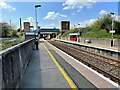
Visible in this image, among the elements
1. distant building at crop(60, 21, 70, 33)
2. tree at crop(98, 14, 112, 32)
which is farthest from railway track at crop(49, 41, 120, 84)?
distant building at crop(60, 21, 70, 33)

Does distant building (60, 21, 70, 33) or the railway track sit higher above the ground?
distant building (60, 21, 70, 33)

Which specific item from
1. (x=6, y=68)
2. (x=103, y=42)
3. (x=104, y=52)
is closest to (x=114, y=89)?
(x=6, y=68)

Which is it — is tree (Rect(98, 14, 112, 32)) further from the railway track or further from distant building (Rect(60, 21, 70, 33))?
the railway track

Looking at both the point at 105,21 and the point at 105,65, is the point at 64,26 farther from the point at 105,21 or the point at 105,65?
the point at 105,65

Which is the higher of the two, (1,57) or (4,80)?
(1,57)

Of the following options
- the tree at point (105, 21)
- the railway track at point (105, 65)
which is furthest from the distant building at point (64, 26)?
the railway track at point (105, 65)

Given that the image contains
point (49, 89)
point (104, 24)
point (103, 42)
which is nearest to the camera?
point (49, 89)

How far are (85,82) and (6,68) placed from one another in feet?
12.9

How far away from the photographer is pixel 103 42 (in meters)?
46.9

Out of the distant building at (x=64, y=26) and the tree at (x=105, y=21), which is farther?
the distant building at (x=64, y=26)

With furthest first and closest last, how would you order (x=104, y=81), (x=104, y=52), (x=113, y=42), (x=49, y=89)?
(x=113, y=42) → (x=104, y=52) → (x=104, y=81) → (x=49, y=89)

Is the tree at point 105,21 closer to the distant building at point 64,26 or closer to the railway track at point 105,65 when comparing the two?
the distant building at point 64,26

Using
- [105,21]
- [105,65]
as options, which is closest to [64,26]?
[105,21]

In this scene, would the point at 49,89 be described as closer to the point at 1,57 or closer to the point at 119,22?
the point at 1,57
